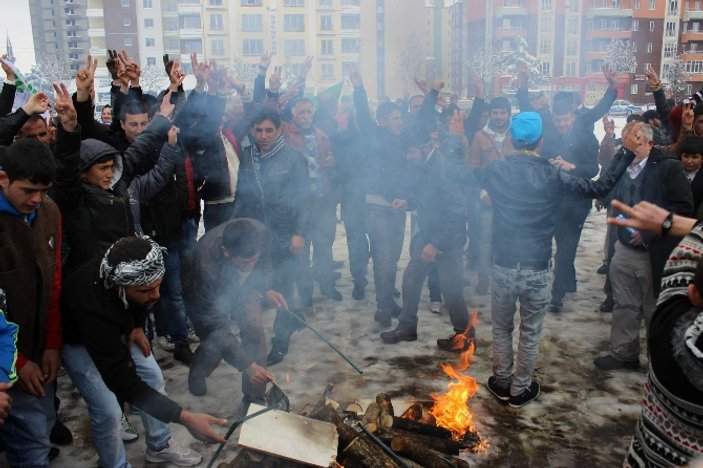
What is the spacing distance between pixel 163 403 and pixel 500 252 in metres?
2.45

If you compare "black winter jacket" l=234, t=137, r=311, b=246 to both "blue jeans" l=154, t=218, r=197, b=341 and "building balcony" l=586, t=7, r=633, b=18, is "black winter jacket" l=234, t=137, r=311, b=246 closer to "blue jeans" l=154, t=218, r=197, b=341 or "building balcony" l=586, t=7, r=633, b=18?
"blue jeans" l=154, t=218, r=197, b=341

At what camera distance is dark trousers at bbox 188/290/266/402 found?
375 cm

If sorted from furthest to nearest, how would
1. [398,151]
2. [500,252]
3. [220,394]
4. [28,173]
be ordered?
[398,151], [220,394], [500,252], [28,173]

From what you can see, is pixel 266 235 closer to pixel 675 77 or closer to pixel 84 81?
pixel 84 81

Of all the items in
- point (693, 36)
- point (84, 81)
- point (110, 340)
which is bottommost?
point (110, 340)

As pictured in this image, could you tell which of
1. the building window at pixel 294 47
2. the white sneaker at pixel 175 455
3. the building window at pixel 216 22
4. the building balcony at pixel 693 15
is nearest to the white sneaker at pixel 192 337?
the white sneaker at pixel 175 455

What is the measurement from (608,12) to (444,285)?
5354 mm

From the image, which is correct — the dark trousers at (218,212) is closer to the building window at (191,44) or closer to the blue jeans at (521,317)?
the blue jeans at (521,317)

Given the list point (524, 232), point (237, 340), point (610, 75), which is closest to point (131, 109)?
point (237, 340)

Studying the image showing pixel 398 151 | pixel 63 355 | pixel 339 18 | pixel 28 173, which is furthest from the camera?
pixel 339 18

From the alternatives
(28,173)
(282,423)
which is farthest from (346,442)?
(28,173)

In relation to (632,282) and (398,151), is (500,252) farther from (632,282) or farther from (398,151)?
(398,151)

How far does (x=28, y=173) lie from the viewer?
7.80 ft

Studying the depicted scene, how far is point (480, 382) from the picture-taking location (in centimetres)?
418
